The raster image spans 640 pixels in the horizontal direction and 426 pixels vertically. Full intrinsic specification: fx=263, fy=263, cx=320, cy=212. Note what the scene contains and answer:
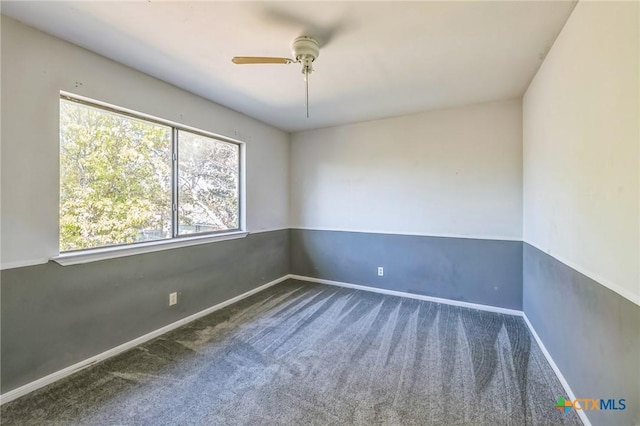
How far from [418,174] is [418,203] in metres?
0.40

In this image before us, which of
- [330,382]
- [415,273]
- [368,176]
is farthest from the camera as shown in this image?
[368,176]

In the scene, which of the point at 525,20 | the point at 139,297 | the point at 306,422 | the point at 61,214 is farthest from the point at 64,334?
the point at 525,20

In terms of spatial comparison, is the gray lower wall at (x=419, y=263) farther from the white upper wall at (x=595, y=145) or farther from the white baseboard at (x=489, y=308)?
the white upper wall at (x=595, y=145)

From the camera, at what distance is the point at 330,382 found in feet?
6.39

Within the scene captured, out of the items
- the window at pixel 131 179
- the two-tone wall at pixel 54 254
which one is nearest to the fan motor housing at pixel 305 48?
the two-tone wall at pixel 54 254

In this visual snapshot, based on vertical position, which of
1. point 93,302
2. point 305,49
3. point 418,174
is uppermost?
point 305,49

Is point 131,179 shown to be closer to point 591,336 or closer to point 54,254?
point 54,254

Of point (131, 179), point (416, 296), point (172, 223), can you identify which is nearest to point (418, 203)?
point (416, 296)

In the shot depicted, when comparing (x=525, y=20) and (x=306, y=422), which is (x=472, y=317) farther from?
(x=525, y=20)

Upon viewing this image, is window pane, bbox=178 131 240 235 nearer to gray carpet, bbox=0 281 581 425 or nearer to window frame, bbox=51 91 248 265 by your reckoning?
window frame, bbox=51 91 248 265

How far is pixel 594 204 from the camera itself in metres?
1.46

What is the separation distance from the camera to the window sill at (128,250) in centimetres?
203

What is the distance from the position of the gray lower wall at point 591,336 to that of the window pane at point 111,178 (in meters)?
3.44

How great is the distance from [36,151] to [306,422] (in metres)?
2.59
